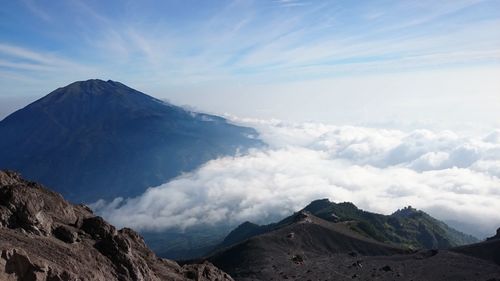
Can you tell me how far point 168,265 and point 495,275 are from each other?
174 ft

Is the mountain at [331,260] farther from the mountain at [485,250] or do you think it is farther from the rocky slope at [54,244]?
the rocky slope at [54,244]

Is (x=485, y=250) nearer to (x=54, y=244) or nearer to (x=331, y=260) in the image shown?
(x=331, y=260)

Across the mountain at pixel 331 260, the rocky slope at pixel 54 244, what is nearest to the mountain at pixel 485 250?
the mountain at pixel 331 260

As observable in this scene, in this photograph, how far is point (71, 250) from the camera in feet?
102

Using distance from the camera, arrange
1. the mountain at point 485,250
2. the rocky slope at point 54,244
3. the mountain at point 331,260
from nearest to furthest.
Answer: the rocky slope at point 54,244
the mountain at point 331,260
the mountain at point 485,250

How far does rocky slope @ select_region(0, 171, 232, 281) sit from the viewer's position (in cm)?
2573

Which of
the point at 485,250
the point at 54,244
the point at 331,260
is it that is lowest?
the point at 331,260

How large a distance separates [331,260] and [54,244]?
62960 mm

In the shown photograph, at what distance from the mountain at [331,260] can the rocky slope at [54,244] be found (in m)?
40.6

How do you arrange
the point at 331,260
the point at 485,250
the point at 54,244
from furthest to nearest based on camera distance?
the point at 485,250, the point at 331,260, the point at 54,244

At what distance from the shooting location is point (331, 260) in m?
85.3

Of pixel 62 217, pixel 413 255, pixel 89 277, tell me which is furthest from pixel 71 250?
pixel 413 255

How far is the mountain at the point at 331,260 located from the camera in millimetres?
73875

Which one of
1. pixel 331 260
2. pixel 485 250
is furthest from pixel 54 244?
pixel 485 250
